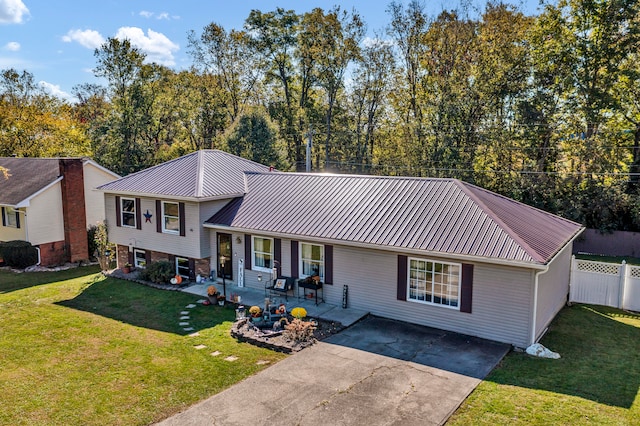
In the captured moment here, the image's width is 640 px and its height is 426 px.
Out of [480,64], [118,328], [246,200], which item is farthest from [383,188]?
[480,64]

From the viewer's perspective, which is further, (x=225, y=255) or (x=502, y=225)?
(x=225, y=255)

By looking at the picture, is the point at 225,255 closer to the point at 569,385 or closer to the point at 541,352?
the point at 541,352

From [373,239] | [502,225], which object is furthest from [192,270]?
[502,225]

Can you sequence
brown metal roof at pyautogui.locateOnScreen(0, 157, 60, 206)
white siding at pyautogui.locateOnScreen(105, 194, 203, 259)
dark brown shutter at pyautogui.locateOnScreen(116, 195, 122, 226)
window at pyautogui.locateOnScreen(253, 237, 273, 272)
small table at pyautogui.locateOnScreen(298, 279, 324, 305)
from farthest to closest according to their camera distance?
brown metal roof at pyautogui.locateOnScreen(0, 157, 60, 206), dark brown shutter at pyautogui.locateOnScreen(116, 195, 122, 226), white siding at pyautogui.locateOnScreen(105, 194, 203, 259), window at pyautogui.locateOnScreen(253, 237, 273, 272), small table at pyautogui.locateOnScreen(298, 279, 324, 305)

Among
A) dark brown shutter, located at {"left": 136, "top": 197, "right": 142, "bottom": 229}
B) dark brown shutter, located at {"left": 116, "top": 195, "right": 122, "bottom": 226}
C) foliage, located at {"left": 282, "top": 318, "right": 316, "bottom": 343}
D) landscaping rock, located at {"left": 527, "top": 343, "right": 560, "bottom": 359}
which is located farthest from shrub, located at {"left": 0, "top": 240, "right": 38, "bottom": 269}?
landscaping rock, located at {"left": 527, "top": 343, "right": 560, "bottom": 359}

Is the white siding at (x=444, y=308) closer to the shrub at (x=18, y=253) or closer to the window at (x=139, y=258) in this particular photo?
the window at (x=139, y=258)

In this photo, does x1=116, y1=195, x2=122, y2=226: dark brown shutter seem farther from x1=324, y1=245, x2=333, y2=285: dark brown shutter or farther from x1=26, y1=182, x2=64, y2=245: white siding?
x1=324, y1=245, x2=333, y2=285: dark brown shutter
